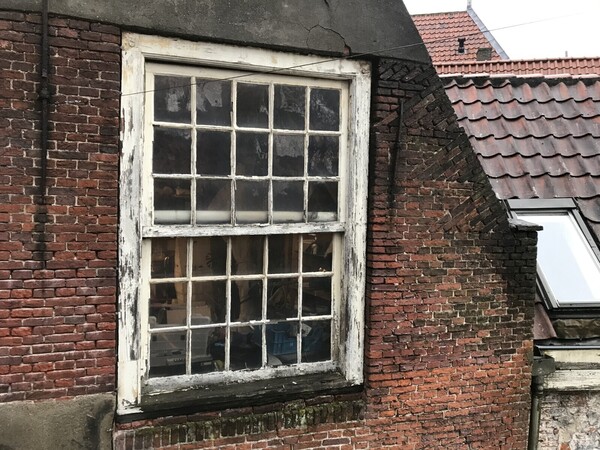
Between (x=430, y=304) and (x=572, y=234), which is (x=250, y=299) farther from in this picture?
(x=572, y=234)

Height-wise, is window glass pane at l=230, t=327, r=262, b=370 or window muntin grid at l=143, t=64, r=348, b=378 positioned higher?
window muntin grid at l=143, t=64, r=348, b=378

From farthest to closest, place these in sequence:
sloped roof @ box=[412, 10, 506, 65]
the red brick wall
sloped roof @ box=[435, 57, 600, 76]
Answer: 1. sloped roof @ box=[412, 10, 506, 65]
2. sloped roof @ box=[435, 57, 600, 76]
3. the red brick wall

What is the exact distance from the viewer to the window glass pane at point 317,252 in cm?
482

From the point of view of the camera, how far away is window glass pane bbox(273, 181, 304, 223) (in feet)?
15.3

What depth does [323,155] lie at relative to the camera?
4793 millimetres

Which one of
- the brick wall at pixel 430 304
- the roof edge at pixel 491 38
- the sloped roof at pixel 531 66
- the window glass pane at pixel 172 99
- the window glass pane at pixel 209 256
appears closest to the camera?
the window glass pane at pixel 172 99

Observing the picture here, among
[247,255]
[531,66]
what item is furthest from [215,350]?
[531,66]

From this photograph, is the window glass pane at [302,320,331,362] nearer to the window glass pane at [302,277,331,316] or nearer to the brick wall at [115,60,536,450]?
the window glass pane at [302,277,331,316]

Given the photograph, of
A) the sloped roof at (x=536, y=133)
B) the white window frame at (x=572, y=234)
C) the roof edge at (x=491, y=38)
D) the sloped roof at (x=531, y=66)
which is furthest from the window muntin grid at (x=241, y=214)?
the roof edge at (x=491, y=38)

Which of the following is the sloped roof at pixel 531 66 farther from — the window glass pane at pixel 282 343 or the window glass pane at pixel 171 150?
the window glass pane at pixel 171 150

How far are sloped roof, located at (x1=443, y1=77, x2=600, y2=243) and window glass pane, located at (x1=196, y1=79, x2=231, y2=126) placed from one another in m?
3.25

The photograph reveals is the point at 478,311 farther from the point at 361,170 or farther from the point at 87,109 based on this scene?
the point at 87,109

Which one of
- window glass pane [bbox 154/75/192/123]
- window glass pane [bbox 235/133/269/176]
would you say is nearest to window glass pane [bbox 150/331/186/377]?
window glass pane [bbox 235/133/269/176]

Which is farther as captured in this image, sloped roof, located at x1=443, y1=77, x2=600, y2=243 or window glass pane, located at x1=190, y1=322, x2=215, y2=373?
sloped roof, located at x1=443, y1=77, x2=600, y2=243
